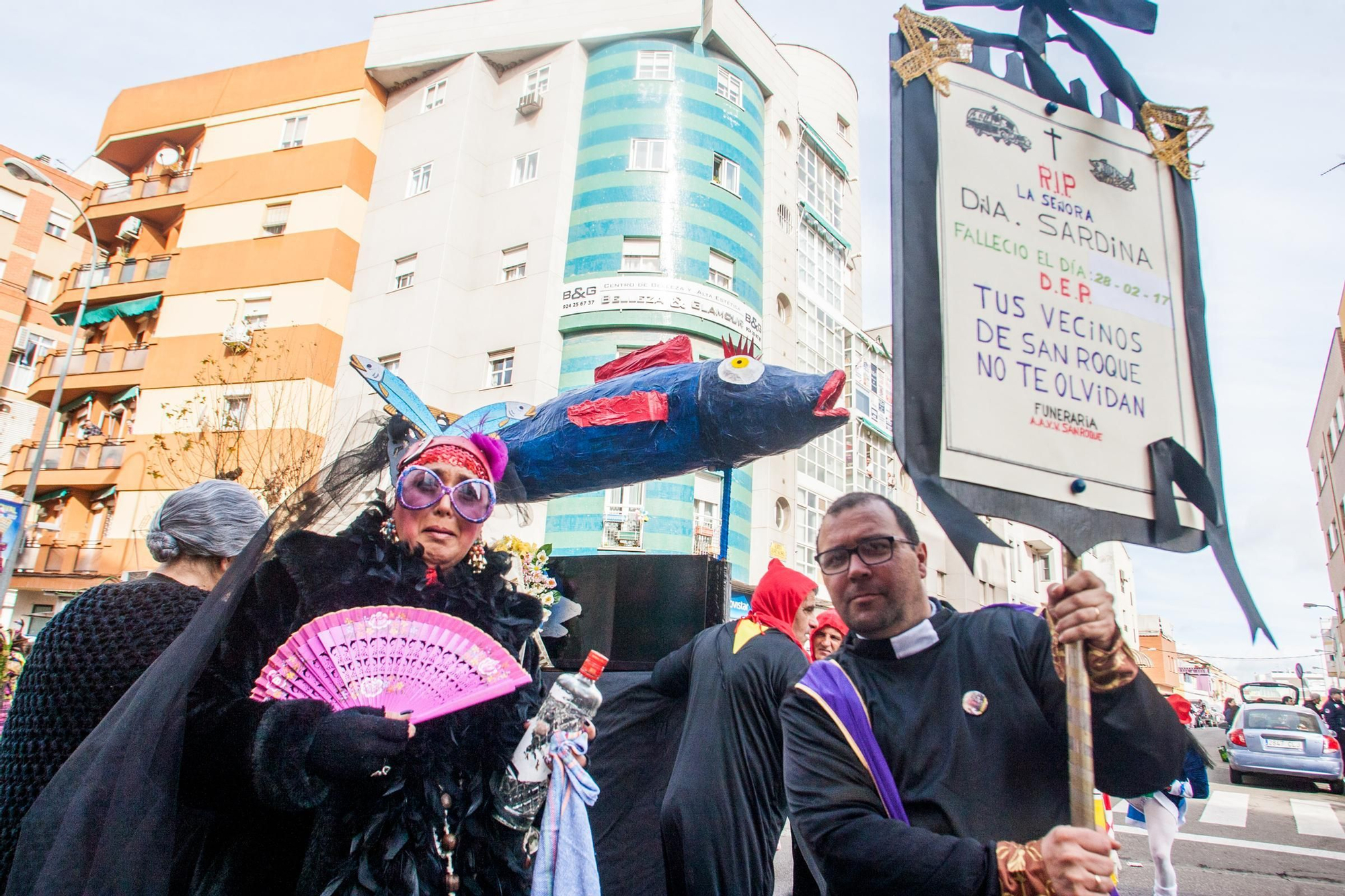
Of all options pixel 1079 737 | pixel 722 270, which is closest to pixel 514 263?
pixel 722 270

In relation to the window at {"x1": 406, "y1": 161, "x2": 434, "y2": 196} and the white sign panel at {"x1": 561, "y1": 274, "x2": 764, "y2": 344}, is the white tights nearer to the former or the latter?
the white sign panel at {"x1": 561, "y1": 274, "x2": 764, "y2": 344}

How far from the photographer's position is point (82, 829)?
1919mm

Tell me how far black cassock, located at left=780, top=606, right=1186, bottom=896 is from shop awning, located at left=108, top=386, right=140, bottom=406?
24305 millimetres

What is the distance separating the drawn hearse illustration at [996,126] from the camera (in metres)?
1.90

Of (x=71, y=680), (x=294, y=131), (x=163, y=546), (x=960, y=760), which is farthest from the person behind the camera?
(x=294, y=131)

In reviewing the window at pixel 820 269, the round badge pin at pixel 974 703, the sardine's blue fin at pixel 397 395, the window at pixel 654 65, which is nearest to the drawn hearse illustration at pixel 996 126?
the round badge pin at pixel 974 703

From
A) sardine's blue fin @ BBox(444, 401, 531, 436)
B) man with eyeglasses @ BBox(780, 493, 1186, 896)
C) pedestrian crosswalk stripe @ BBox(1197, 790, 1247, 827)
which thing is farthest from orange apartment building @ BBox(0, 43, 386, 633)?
man with eyeglasses @ BBox(780, 493, 1186, 896)

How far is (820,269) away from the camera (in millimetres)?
23969

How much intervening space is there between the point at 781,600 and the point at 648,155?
17.3 m

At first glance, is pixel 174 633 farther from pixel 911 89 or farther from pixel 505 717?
pixel 911 89

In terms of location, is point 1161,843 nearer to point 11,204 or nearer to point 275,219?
point 275,219

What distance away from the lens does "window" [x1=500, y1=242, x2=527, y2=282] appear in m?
19.4

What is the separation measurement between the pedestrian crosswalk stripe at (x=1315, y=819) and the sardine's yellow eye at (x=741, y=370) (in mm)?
8380

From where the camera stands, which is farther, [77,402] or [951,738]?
[77,402]
